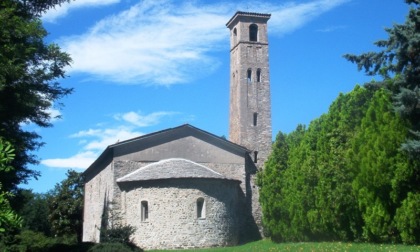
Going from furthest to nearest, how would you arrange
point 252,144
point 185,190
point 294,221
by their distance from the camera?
point 252,144 → point 185,190 → point 294,221

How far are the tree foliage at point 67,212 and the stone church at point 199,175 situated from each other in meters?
5.76

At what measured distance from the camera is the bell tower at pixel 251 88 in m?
35.5

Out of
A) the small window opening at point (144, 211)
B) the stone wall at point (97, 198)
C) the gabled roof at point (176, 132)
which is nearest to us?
the small window opening at point (144, 211)

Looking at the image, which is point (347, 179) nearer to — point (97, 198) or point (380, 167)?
point (380, 167)

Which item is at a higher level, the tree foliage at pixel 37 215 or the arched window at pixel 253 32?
the arched window at pixel 253 32

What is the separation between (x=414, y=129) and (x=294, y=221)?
10019 millimetres

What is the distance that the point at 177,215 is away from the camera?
91.9 feet

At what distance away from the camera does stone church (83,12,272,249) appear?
2816 cm

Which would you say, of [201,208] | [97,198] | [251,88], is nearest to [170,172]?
[201,208]

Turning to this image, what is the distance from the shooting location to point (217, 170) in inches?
1297

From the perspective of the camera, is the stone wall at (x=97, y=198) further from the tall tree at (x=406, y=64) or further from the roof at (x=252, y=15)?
the tall tree at (x=406, y=64)


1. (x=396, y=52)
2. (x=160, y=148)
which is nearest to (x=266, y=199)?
(x=160, y=148)

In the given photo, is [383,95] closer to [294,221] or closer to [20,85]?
[294,221]

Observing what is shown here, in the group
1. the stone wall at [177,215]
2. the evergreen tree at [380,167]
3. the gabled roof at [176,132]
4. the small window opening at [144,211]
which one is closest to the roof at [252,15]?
the gabled roof at [176,132]
